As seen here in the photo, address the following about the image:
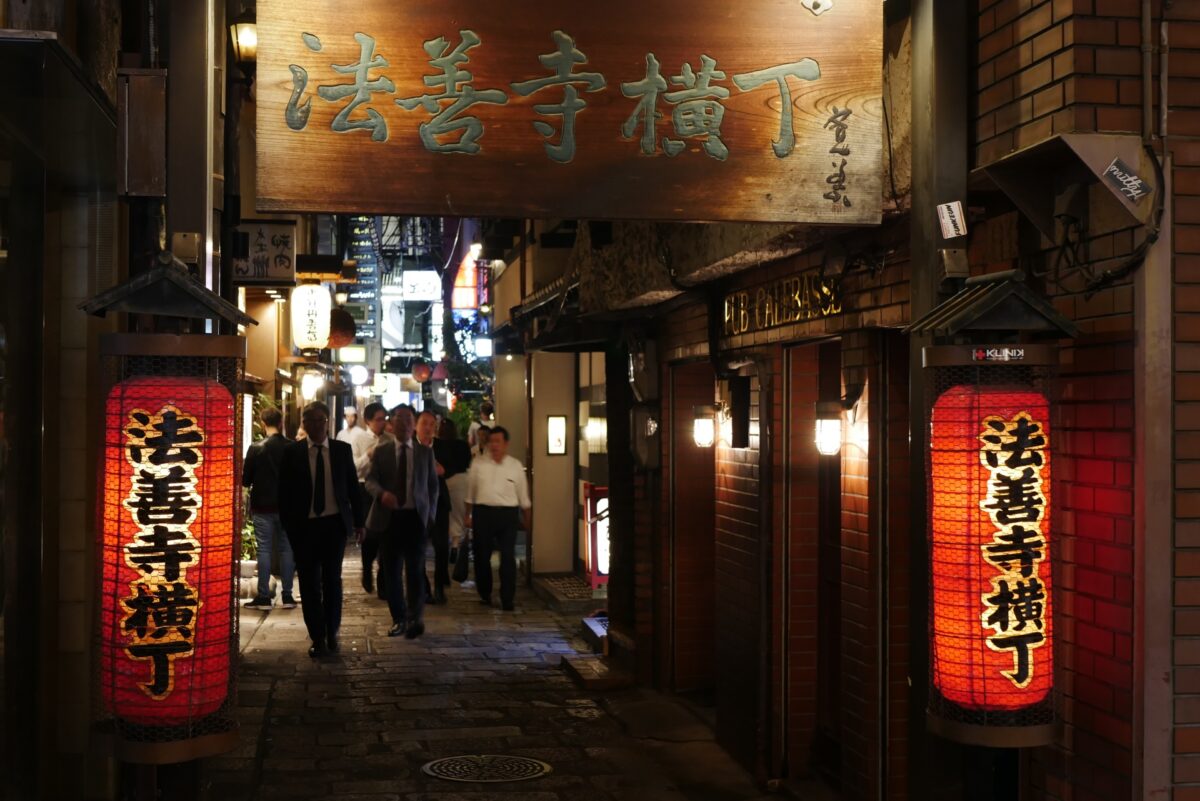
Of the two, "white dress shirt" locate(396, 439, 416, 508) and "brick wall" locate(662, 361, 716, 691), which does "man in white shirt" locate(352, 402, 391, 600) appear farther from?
"brick wall" locate(662, 361, 716, 691)

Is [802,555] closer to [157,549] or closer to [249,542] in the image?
[157,549]

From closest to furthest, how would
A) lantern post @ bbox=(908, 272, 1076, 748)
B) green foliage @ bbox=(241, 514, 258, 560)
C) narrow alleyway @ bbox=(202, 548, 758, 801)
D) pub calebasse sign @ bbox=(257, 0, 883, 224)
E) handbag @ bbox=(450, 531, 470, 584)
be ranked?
lantern post @ bbox=(908, 272, 1076, 748)
pub calebasse sign @ bbox=(257, 0, 883, 224)
narrow alleyway @ bbox=(202, 548, 758, 801)
green foliage @ bbox=(241, 514, 258, 560)
handbag @ bbox=(450, 531, 470, 584)

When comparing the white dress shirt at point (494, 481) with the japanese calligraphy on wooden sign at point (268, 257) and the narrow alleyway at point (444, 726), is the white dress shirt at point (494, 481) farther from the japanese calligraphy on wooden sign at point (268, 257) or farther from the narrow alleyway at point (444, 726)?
the japanese calligraphy on wooden sign at point (268, 257)

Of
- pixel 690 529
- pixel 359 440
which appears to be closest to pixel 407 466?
pixel 690 529

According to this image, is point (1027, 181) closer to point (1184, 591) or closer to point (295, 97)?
point (1184, 591)

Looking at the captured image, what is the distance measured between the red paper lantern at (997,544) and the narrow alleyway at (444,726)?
486cm

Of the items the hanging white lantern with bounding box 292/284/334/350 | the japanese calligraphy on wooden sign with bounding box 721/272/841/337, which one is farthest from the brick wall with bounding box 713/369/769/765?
the hanging white lantern with bounding box 292/284/334/350

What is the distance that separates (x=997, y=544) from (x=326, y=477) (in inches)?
390

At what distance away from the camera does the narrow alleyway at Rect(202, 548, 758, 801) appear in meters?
9.44

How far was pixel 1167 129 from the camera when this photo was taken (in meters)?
5.02

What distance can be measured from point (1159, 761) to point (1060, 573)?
0.78m

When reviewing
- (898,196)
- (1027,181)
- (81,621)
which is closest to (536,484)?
(81,621)

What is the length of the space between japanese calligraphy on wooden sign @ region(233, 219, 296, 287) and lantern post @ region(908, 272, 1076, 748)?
11.6 metres

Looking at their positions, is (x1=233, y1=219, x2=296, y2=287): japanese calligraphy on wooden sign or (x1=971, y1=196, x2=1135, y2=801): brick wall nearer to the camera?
(x1=971, y1=196, x2=1135, y2=801): brick wall
